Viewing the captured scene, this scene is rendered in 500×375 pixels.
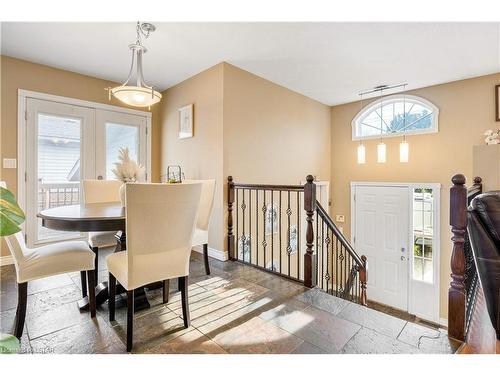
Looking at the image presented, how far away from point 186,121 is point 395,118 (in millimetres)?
3526

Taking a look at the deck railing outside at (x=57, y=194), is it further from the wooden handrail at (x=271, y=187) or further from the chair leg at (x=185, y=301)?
the chair leg at (x=185, y=301)

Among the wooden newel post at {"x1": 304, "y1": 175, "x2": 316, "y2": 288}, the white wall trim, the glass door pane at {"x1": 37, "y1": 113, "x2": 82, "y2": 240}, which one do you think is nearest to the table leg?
the wooden newel post at {"x1": 304, "y1": 175, "x2": 316, "y2": 288}

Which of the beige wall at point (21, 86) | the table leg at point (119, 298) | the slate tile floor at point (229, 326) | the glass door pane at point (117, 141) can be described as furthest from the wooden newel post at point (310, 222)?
the beige wall at point (21, 86)

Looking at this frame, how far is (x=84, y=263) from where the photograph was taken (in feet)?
6.02

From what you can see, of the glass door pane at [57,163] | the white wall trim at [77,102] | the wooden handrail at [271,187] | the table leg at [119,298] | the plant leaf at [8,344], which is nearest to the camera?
the plant leaf at [8,344]

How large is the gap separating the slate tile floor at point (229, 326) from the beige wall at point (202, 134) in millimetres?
1185

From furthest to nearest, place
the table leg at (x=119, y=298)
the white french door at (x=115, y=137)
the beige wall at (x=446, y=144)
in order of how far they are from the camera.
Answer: the white french door at (x=115, y=137) → the beige wall at (x=446, y=144) → the table leg at (x=119, y=298)

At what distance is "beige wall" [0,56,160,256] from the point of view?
3.12 m

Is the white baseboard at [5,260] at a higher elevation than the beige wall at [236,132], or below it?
below

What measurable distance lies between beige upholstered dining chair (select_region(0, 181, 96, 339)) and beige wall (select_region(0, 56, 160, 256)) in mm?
1948

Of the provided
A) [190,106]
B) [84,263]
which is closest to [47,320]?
[84,263]

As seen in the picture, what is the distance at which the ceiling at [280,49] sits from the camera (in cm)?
258

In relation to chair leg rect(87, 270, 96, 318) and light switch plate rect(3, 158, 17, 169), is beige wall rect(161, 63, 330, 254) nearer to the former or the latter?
chair leg rect(87, 270, 96, 318)
